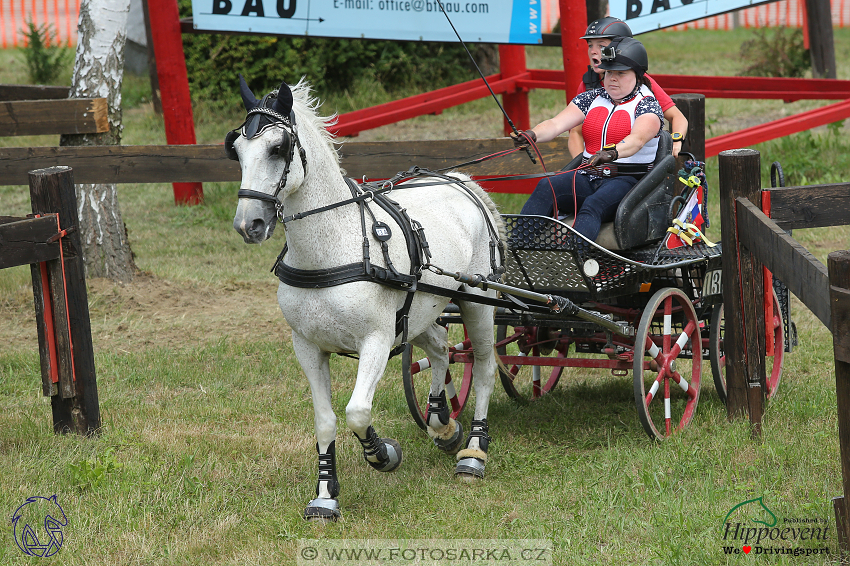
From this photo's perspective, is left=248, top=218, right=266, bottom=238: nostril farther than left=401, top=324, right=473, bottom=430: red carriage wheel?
No

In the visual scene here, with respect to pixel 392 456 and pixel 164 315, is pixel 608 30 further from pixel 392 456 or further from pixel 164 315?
pixel 164 315

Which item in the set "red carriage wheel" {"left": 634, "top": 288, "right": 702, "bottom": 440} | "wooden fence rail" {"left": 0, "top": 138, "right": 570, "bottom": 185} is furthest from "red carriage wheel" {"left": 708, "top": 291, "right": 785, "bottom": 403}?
"wooden fence rail" {"left": 0, "top": 138, "right": 570, "bottom": 185}

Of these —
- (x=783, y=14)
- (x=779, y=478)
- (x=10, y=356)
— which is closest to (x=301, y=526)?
(x=779, y=478)

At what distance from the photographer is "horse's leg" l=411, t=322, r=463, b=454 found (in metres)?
4.85

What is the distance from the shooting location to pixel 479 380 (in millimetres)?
5027

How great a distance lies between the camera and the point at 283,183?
3551 mm

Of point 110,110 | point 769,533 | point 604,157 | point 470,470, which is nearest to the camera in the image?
point 769,533

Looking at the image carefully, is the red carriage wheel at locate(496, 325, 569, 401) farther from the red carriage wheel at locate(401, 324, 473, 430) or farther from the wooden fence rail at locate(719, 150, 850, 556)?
the wooden fence rail at locate(719, 150, 850, 556)

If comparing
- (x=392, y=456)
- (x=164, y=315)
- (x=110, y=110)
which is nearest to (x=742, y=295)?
(x=392, y=456)

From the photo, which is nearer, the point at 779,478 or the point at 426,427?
the point at 779,478

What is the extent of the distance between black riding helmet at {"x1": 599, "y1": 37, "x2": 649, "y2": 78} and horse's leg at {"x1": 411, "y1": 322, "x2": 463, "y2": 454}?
184cm

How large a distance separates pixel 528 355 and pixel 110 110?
474cm

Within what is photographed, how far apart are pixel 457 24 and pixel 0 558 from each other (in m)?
7.10

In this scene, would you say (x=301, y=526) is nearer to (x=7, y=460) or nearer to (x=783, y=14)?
(x=7, y=460)
